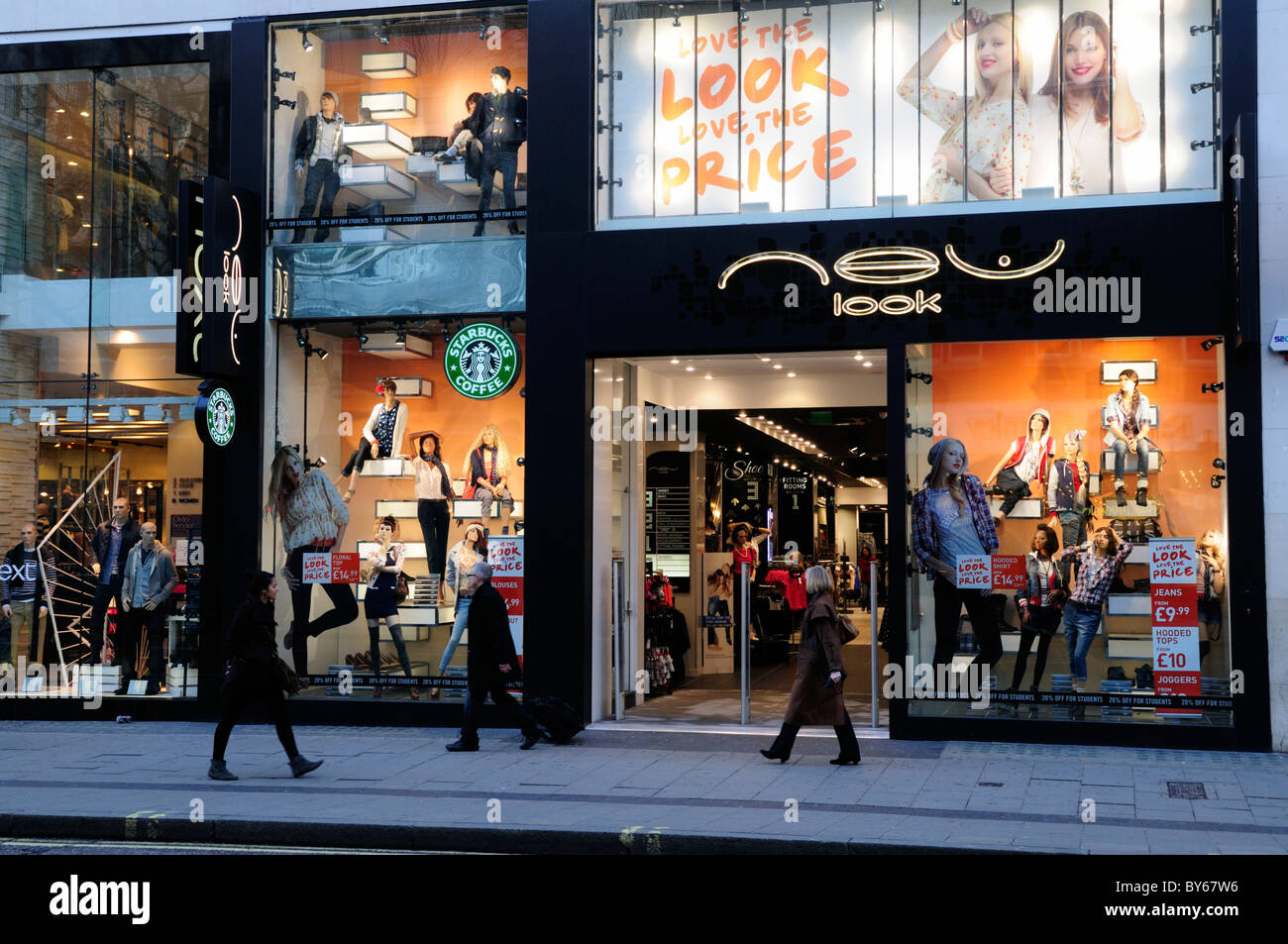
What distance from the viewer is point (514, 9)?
13914 mm

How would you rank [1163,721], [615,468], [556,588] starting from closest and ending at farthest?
[1163,721] → [556,588] → [615,468]

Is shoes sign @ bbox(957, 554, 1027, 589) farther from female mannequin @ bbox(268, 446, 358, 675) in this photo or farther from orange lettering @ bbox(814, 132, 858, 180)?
female mannequin @ bbox(268, 446, 358, 675)

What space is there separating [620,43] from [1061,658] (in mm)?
7655

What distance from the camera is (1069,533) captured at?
41.7 feet

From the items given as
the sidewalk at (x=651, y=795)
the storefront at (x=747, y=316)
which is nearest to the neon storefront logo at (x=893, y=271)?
the storefront at (x=747, y=316)

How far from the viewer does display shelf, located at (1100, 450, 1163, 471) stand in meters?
12.5

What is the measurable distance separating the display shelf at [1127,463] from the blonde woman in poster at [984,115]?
2.69 meters

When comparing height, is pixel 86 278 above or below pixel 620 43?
below

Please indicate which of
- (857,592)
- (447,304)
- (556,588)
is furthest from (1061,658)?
(857,592)

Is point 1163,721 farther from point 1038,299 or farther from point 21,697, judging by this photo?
point 21,697

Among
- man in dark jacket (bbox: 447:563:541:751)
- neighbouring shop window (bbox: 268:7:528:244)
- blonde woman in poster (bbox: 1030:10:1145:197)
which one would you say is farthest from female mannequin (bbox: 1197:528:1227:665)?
neighbouring shop window (bbox: 268:7:528:244)

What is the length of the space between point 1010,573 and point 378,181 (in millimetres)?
7796

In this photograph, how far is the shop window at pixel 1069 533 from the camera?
480 inches

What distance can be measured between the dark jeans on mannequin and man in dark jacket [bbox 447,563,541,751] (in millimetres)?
2470
